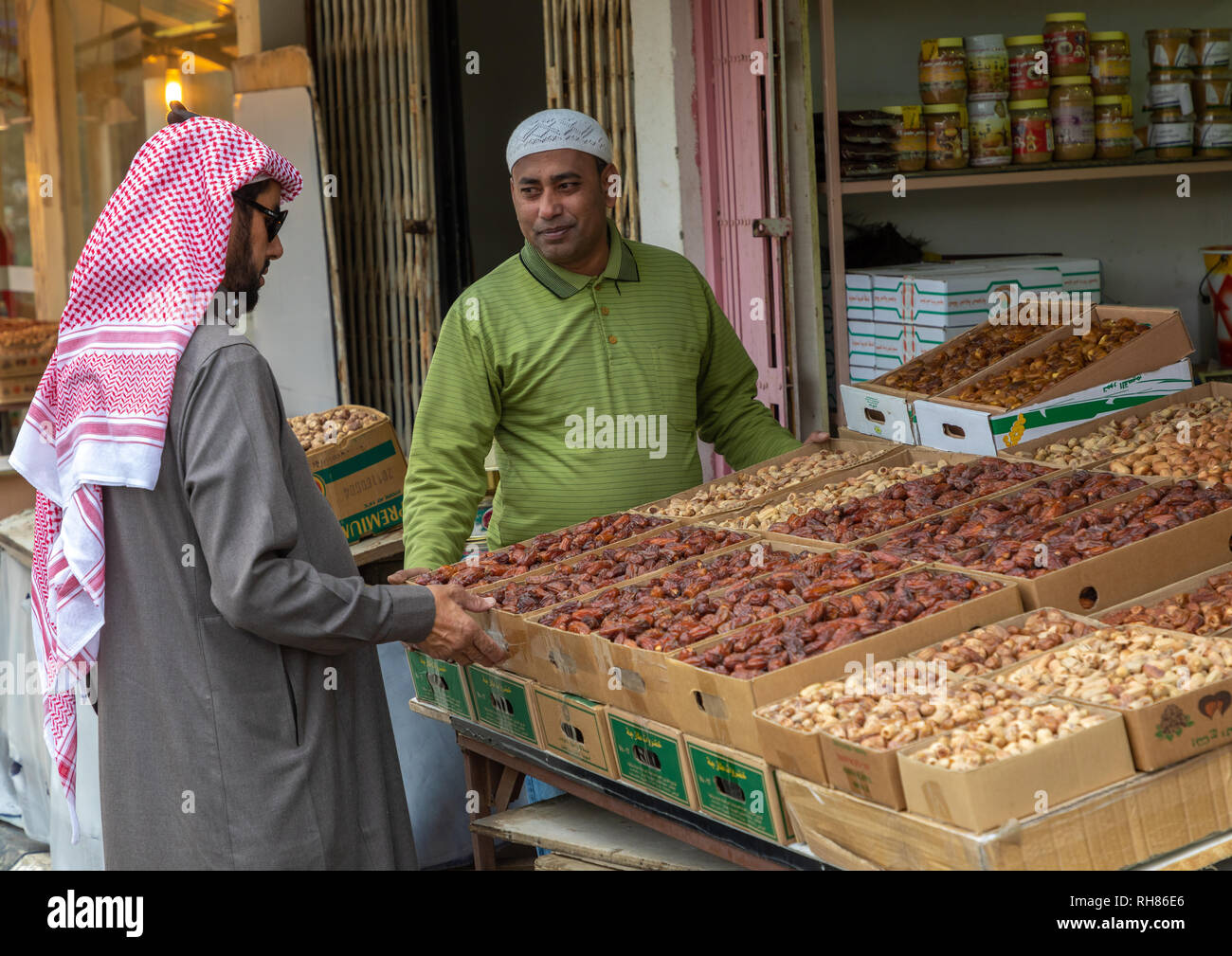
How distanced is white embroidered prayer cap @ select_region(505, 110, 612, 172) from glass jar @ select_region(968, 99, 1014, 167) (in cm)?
193

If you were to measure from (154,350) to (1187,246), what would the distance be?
4.81 meters

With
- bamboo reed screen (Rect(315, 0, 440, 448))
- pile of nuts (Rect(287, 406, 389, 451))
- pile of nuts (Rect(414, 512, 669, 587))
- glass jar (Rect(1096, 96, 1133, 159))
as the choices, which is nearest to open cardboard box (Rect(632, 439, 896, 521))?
pile of nuts (Rect(414, 512, 669, 587))

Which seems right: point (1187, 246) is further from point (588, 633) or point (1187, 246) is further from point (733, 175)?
point (588, 633)

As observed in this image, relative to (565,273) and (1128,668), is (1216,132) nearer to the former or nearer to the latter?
(565,273)

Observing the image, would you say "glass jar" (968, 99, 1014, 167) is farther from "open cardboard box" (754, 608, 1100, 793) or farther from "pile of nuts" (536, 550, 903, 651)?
"open cardboard box" (754, 608, 1100, 793)

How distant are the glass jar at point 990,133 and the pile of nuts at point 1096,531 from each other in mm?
2220

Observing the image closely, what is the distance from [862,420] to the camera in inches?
166

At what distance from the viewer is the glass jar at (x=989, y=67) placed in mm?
4746

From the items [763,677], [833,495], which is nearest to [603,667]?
[763,677]

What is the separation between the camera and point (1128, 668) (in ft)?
6.77

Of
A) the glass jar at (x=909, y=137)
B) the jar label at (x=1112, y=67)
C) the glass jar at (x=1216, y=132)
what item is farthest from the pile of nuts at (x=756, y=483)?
the glass jar at (x=1216, y=132)

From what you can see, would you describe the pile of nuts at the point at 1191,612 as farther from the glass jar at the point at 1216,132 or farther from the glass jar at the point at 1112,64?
the glass jar at the point at 1216,132
